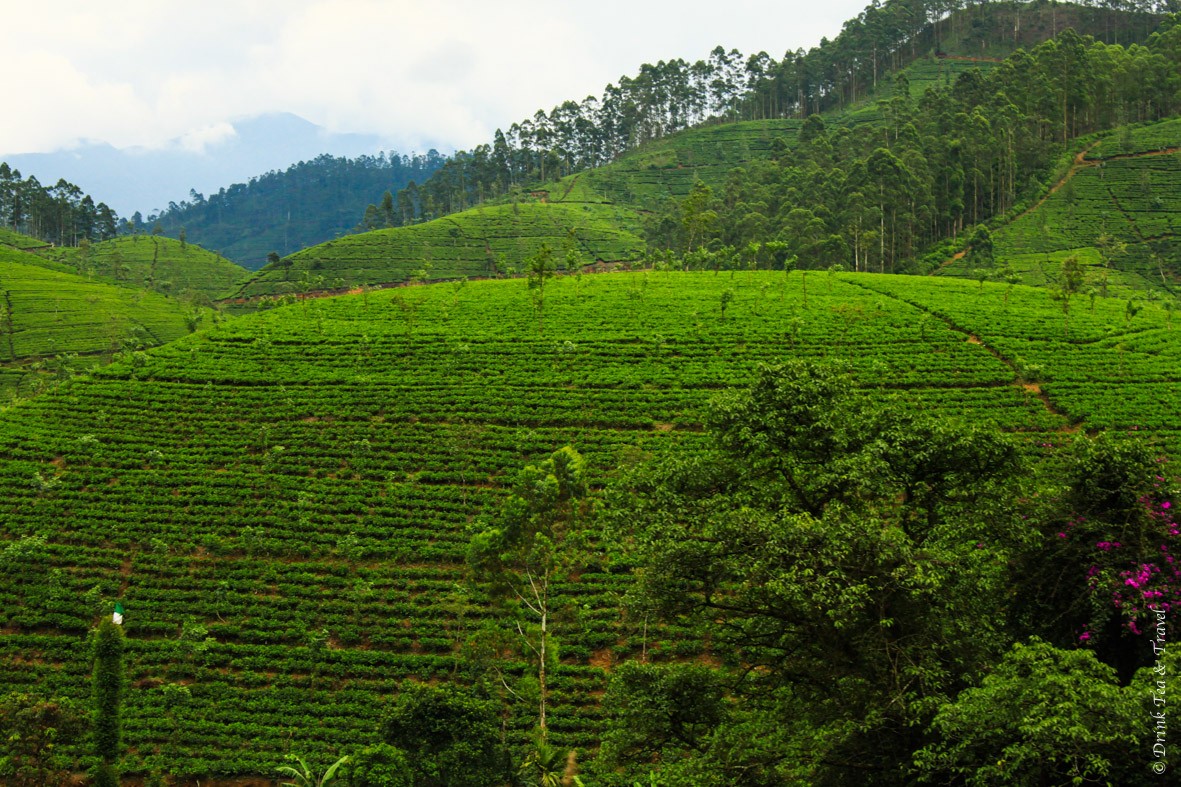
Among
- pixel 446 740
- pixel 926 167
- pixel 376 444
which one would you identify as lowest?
pixel 446 740

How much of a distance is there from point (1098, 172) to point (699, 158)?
204 feet

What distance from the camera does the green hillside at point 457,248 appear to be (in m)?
108

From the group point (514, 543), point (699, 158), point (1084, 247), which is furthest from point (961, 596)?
point (699, 158)

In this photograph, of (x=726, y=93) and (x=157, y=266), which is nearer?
(x=157, y=266)

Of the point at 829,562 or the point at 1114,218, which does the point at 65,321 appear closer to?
the point at 829,562

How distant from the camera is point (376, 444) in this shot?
43.0 m

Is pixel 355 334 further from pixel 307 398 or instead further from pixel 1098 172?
pixel 1098 172

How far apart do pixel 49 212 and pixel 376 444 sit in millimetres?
114617

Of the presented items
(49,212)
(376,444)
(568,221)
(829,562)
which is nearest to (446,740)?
(829,562)

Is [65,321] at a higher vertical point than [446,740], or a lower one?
higher

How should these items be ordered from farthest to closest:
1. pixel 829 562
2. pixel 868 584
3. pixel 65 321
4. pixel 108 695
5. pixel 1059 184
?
pixel 1059 184 → pixel 65 321 → pixel 108 695 → pixel 868 584 → pixel 829 562

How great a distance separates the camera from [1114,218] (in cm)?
8488

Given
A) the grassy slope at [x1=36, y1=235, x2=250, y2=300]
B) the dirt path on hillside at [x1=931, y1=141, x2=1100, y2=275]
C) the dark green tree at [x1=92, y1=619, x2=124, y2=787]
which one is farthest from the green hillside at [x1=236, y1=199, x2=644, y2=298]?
the dark green tree at [x1=92, y1=619, x2=124, y2=787]

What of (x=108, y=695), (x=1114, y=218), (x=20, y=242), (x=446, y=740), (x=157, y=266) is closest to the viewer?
(x=446, y=740)
